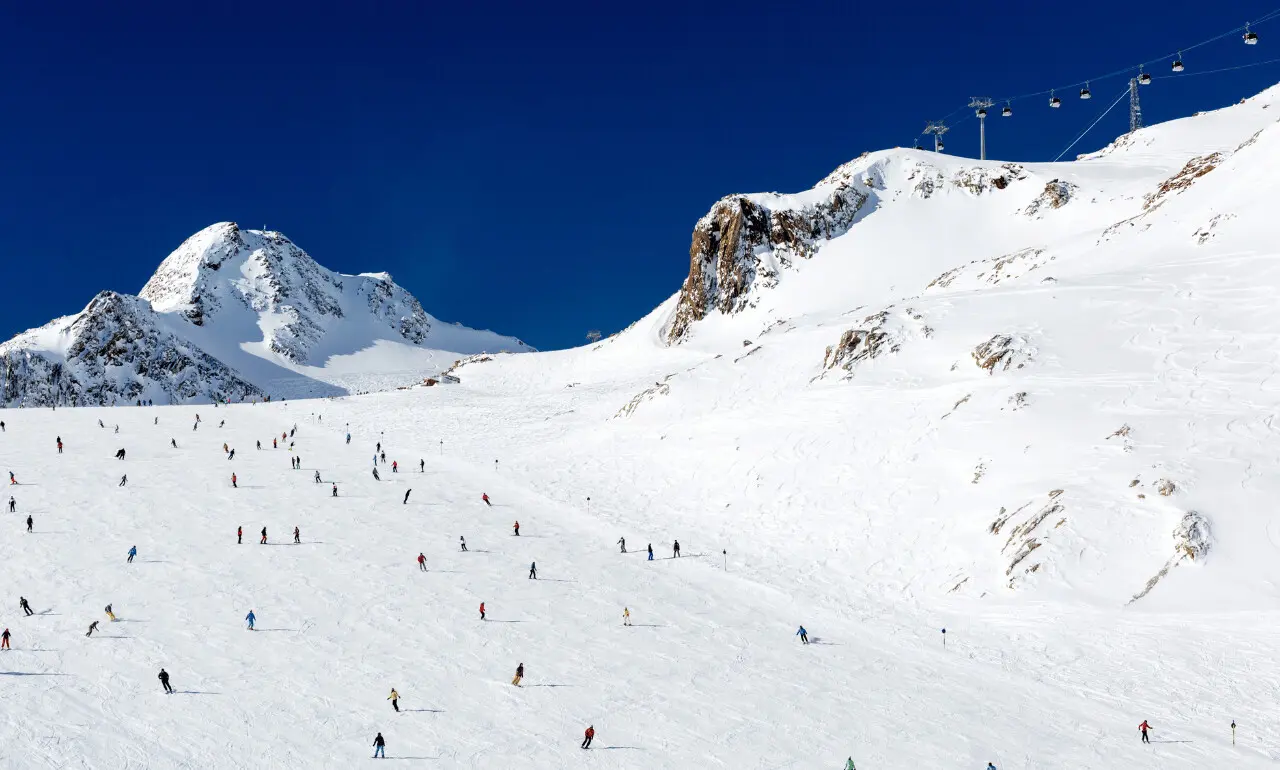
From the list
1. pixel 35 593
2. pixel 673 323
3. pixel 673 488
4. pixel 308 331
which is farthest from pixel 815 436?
pixel 308 331

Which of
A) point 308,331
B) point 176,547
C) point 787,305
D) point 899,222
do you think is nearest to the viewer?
point 176,547

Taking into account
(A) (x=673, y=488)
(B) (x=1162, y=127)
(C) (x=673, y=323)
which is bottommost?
(A) (x=673, y=488)

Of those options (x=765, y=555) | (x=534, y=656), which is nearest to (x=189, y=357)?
(x=765, y=555)

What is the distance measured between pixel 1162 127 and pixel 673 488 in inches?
4182

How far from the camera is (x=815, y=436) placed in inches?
2039

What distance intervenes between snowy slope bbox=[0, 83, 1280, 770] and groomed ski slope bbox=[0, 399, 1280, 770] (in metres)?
0.15

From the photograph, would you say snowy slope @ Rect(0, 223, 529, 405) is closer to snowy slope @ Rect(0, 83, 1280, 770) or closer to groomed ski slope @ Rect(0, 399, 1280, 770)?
snowy slope @ Rect(0, 83, 1280, 770)

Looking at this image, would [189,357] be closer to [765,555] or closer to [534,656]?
[765,555]

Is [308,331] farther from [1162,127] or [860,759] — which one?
[860,759]

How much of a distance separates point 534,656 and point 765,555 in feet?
53.3

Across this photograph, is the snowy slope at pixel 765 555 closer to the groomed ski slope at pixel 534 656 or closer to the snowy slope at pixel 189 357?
the groomed ski slope at pixel 534 656

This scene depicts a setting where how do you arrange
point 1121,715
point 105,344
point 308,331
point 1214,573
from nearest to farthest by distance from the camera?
point 1121,715 → point 1214,573 → point 105,344 → point 308,331

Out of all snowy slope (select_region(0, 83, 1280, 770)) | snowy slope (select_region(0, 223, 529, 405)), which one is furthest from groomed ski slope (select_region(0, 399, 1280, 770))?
snowy slope (select_region(0, 223, 529, 405))

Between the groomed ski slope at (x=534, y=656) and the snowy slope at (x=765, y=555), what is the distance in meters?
0.15
